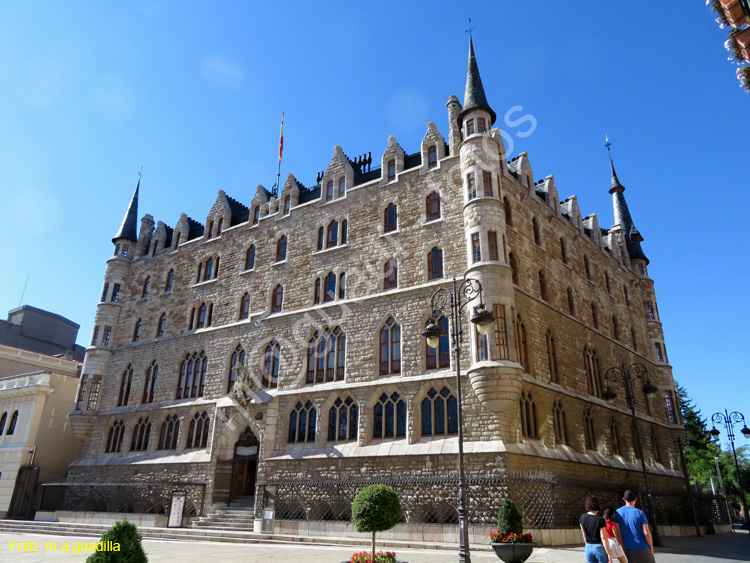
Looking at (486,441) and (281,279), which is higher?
(281,279)

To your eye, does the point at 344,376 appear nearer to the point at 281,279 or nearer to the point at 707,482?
the point at 281,279

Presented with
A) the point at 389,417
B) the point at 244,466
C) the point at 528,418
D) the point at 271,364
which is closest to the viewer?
the point at 528,418

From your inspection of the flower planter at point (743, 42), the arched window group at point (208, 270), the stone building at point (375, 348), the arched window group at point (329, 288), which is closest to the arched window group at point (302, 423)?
the stone building at point (375, 348)

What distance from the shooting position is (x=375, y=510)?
11609 mm

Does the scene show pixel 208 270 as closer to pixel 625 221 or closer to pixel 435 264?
pixel 435 264

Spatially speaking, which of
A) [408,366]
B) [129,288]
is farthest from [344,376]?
[129,288]

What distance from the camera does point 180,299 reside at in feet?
99.7

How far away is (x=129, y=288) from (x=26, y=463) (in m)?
10.9

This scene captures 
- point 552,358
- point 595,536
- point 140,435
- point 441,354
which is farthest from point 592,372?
point 140,435

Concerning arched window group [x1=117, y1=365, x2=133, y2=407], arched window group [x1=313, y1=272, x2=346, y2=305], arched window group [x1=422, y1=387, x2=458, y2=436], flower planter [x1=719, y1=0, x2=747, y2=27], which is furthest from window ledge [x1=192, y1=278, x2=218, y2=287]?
flower planter [x1=719, y1=0, x2=747, y2=27]

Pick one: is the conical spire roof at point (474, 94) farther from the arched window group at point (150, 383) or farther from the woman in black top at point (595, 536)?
the arched window group at point (150, 383)

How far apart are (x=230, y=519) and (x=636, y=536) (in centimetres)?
1884

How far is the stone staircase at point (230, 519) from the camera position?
2131cm

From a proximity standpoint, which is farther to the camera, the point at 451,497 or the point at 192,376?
the point at 192,376
